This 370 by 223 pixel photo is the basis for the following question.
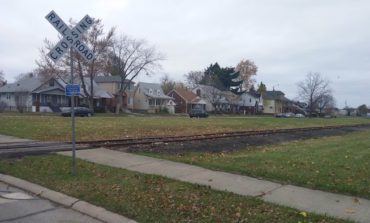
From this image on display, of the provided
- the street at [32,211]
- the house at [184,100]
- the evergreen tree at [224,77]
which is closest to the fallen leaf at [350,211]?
the street at [32,211]

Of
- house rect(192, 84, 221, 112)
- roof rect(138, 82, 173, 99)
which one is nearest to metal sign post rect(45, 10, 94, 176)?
roof rect(138, 82, 173, 99)

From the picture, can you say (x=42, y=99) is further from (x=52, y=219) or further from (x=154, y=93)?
(x=52, y=219)

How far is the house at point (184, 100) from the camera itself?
10162cm

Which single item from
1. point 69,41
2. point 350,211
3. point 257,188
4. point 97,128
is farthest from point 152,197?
point 97,128

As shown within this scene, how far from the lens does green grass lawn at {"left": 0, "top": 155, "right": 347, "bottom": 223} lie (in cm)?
708

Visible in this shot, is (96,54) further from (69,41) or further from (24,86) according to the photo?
(69,41)

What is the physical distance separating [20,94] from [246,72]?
72.7 m

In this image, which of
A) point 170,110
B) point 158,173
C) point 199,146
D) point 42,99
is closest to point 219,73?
point 170,110

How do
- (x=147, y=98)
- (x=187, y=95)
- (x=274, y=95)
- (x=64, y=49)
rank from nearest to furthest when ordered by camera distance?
(x=64, y=49)
(x=147, y=98)
(x=187, y=95)
(x=274, y=95)

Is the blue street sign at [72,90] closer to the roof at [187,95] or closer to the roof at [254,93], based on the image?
the roof at [187,95]

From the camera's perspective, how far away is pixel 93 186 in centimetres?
921

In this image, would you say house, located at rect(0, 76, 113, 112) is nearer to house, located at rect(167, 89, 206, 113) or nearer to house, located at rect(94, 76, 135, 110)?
house, located at rect(94, 76, 135, 110)

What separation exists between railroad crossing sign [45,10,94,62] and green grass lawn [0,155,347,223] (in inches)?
111

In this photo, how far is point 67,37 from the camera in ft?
33.6
